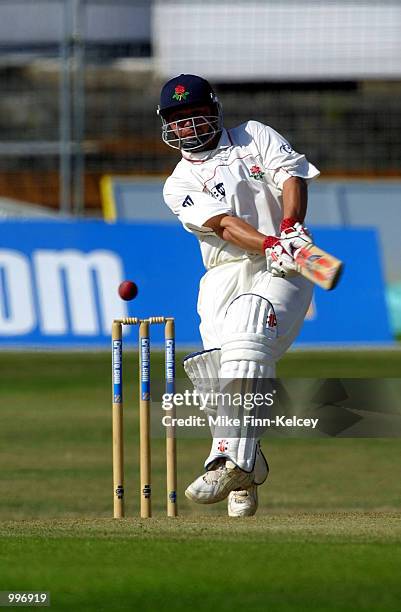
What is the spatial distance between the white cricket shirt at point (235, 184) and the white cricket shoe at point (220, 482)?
99cm

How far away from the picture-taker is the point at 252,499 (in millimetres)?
6844

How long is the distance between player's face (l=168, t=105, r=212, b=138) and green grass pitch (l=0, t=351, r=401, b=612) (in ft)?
5.78

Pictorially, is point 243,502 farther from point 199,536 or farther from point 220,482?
point 199,536

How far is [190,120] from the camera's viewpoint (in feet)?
22.9

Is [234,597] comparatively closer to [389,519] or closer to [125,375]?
[389,519]

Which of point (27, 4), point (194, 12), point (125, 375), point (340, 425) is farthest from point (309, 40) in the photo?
point (340, 425)

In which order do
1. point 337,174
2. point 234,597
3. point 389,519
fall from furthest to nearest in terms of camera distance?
point 337,174 → point 389,519 → point 234,597

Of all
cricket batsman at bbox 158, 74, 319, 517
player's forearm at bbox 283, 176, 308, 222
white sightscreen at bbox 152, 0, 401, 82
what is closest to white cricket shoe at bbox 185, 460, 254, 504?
cricket batsman at bbox 158, 74, 319, 517

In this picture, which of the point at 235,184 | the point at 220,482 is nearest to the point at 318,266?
the point at 235,184

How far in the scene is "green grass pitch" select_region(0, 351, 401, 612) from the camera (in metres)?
4.74

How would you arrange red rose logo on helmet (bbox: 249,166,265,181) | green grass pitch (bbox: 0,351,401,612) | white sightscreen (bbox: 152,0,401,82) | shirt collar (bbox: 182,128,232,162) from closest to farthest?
green grass pitch (bbox: 0,351,401,612), red rose logo on helmet (bbox: 249,166,265,181), shirt collar (bbox: 182,128,232,162), white sightscreen (bbox: 152,0,401,82)

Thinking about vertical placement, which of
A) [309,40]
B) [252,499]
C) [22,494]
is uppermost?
[309,40]

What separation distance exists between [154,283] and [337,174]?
586 centimetres

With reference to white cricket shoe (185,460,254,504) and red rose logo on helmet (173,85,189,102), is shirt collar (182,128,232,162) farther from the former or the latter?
white cricket shoe (185,460,254,504)
